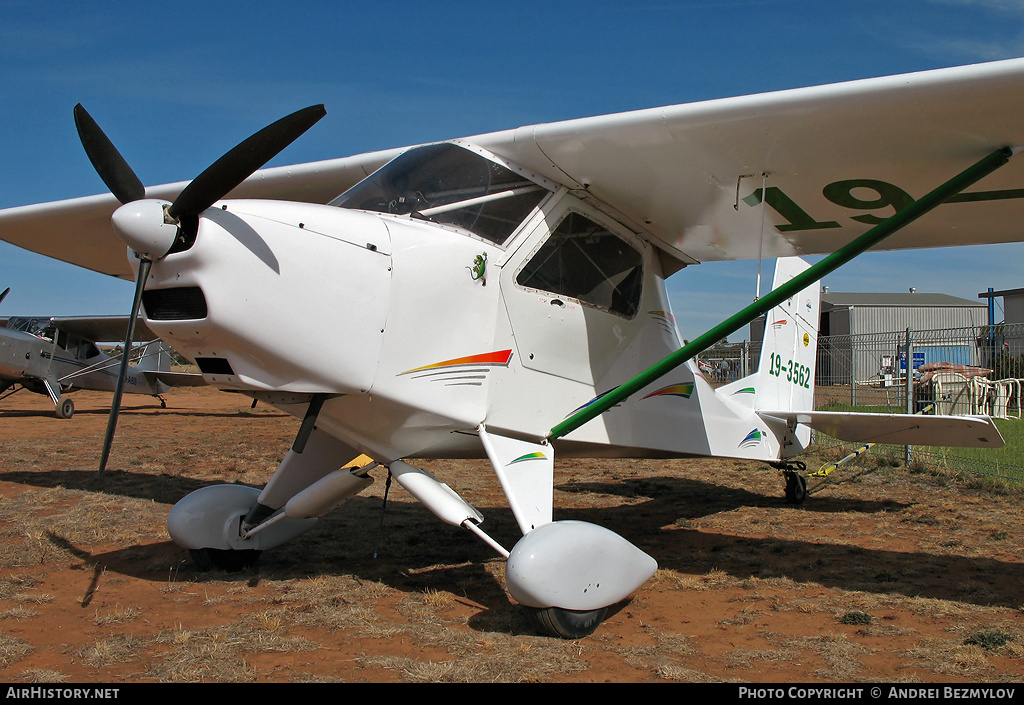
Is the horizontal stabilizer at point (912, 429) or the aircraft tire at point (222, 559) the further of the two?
the horizontal stabilizer at point (912, 429)

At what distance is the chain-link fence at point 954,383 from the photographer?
10297 mm

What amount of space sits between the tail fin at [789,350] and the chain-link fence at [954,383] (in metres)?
2.72

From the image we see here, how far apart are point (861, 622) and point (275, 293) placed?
3.61m

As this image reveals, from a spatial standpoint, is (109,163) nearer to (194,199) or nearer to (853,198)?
(194,199)

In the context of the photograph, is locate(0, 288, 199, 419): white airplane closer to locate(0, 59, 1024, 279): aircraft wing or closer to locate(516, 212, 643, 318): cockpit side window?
locate(516, 212, 643, 318): cockpit side window

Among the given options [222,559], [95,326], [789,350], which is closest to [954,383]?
[789,350]

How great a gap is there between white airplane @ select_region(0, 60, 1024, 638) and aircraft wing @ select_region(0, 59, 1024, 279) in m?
0.02

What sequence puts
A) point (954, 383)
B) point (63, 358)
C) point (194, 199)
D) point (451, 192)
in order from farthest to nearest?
1. point (63, 358)
2. point (954, 383)
3. point (451, 192)
4. point (194, 199)

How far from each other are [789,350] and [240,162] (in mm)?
7041

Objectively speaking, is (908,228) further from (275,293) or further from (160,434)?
(160,434)

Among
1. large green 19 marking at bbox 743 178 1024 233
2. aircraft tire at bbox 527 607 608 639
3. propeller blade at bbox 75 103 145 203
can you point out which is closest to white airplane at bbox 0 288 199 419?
propeller blade at bbox 75 103 145 203

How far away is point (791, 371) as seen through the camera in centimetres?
854

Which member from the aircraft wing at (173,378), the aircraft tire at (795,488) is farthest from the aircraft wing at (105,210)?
the aircraft wing at (173,378)

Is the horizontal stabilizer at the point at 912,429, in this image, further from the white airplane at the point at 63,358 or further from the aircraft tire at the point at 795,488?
the white airplane at the point at 63,358
